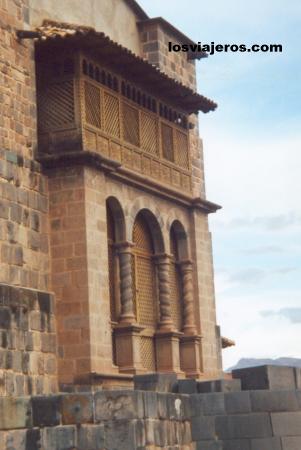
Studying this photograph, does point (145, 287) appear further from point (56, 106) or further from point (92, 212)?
point (56, 106)

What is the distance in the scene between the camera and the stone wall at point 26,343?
61.4 feet

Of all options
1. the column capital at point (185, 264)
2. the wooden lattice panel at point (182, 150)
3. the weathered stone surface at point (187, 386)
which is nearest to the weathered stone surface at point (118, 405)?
the weathered stone surface at point (187, 386)

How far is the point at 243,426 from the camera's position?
1933 cm

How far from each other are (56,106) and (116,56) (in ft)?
5.14

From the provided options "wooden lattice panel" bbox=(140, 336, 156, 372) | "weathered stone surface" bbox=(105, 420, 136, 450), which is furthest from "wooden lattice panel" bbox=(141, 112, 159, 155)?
"weathered stone surface" bbox=(105, 420, 136, 450)

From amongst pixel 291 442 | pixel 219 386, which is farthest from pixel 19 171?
pixel 291 442

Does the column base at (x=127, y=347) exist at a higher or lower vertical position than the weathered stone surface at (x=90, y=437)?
higher

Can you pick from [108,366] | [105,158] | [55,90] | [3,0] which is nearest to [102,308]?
[108,366]

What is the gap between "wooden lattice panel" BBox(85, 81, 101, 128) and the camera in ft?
70.0

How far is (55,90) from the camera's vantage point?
21.4 m

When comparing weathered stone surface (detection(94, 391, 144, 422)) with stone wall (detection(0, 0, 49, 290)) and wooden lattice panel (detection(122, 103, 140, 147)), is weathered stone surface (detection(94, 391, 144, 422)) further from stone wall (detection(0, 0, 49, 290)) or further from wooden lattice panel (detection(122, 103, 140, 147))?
wooden lattice panel (detection(122, 103, 140, 147))

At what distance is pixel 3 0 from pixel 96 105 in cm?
260

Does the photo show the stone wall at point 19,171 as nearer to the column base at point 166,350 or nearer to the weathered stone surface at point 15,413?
the column base at point 166,350

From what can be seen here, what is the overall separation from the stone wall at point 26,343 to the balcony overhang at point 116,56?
15.1 feet
